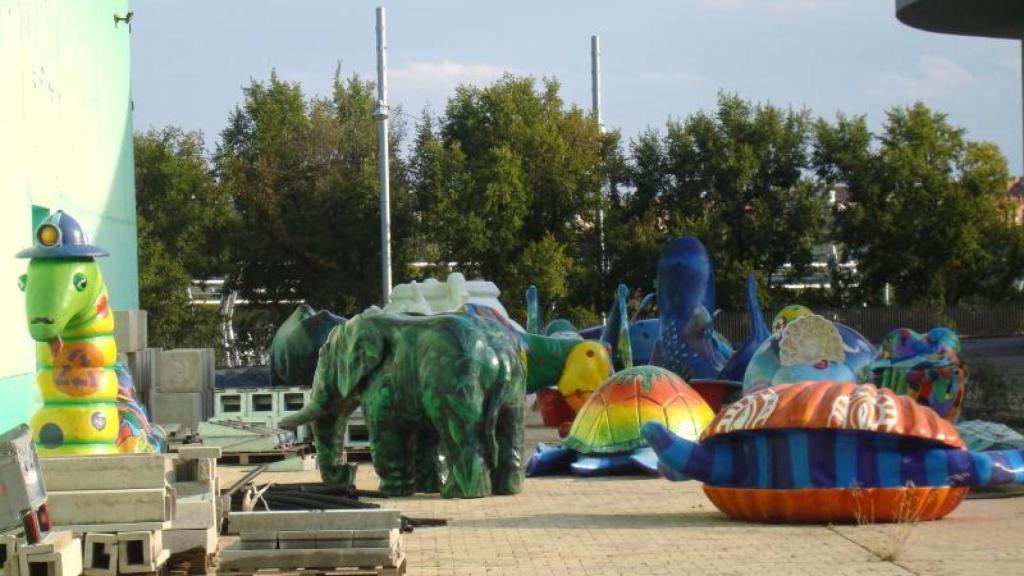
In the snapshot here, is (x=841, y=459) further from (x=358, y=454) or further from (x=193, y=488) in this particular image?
(x=358, y=454)

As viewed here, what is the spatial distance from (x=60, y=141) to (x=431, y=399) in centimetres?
1117

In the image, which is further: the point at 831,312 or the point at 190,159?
the point at 190,159

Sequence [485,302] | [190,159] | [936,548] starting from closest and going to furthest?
[936,548] < [485,302] < [190,159]

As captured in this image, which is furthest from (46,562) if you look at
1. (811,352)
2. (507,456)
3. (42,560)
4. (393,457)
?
(811,352)

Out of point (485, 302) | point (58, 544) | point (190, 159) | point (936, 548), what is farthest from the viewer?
point (190, 159)

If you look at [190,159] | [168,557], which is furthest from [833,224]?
[168,557]

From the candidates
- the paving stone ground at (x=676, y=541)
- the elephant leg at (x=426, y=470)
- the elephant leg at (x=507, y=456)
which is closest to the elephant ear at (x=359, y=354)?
the elephant leg at (x=426, y=470)

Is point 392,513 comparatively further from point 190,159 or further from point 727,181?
point 190,159

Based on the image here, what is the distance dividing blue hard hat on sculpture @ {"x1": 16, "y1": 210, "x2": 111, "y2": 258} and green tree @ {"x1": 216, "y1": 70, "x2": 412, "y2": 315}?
132ft

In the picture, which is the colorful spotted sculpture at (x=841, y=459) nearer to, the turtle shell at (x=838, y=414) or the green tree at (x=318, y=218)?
the turtle shell at (x=838, y=414)

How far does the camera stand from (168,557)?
1128 cm

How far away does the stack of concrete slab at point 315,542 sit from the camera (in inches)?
418

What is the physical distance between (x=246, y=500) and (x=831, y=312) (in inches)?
1578

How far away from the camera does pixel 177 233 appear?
5628 cm
